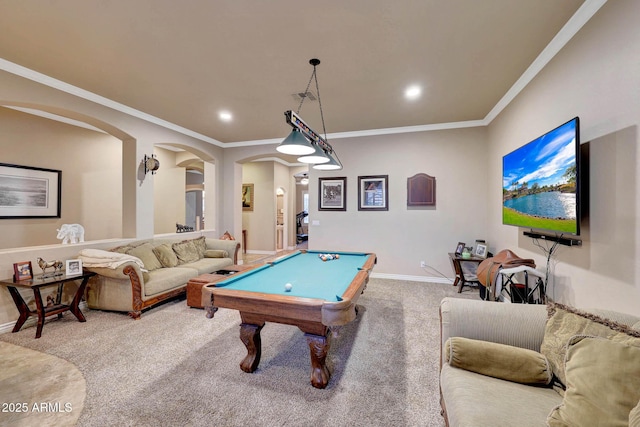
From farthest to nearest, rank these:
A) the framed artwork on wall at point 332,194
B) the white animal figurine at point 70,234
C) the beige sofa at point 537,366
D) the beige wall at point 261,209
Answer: the beige wall at point 261,209 < the framed artwork on wall at point 332,194 < the white animal figurine at point 70,234 < the beige sofa at point 537,366

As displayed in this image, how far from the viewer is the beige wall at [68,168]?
163 inches

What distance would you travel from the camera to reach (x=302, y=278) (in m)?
2.48

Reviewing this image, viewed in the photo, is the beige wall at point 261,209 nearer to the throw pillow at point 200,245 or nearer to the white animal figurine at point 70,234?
the throw pillow at point 200,245

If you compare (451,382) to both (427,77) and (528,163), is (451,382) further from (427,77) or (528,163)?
(427,77)

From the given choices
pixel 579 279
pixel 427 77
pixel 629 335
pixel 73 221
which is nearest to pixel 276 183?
pixel 73 221

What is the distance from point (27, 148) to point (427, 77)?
6097 mm

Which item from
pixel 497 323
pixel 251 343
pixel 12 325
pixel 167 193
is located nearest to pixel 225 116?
pixel 167 193

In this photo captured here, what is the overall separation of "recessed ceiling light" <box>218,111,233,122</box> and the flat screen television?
4.08 metres

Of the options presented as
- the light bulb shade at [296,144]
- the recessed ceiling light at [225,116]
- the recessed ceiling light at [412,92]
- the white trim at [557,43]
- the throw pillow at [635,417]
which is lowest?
the throw pillow at [635,417]

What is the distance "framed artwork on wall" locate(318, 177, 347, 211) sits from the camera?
214 inches

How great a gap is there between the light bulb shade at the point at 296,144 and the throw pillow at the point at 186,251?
3.12m

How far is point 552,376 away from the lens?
136 centimetres

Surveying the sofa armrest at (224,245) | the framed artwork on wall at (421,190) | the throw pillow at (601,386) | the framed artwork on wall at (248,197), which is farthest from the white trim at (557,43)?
the framed artwork on wall at (248,197)

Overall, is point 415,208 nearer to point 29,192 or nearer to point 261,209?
point 261,209
